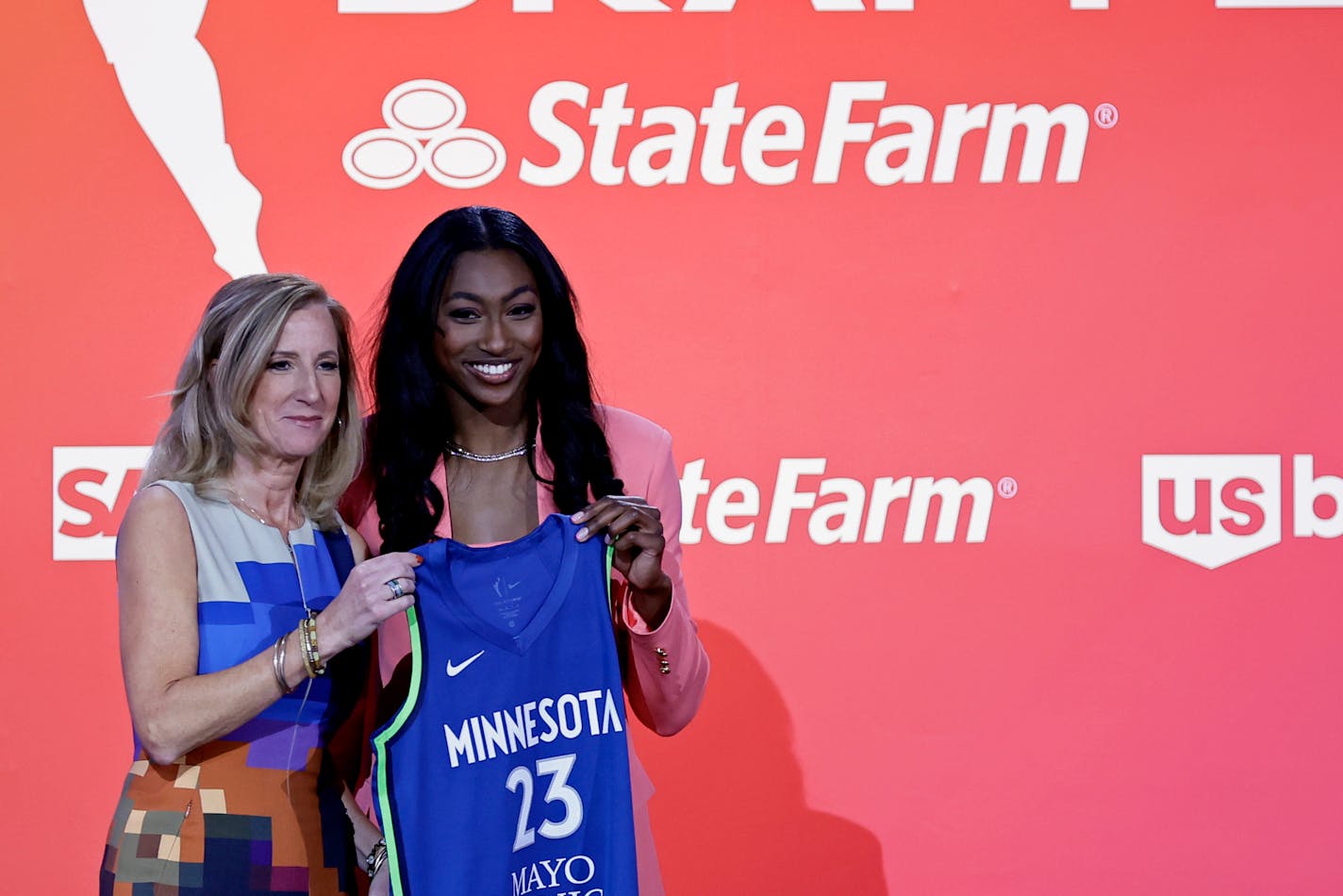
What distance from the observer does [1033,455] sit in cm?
299

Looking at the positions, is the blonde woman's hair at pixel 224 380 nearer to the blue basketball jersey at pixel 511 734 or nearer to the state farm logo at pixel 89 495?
the blue basketball jersey at pixel 511 734

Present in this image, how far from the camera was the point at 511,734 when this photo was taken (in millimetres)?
1679

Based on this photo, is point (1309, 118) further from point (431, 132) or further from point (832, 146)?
point (431, 132)

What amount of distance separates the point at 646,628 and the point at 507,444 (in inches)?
13.9

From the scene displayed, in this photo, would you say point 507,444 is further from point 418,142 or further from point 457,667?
point 418,142

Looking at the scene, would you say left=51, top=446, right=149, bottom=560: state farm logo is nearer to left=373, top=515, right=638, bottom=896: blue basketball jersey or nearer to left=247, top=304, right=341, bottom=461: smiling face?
left=247, top=304, right=341, bottom=461: smiling face

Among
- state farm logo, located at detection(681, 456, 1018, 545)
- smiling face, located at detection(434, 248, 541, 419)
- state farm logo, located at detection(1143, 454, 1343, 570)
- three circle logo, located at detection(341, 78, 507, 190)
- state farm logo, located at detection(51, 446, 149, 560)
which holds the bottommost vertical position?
state farm logo, located at detection(51, 446, 149, 560)

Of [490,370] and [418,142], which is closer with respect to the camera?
[490,370]

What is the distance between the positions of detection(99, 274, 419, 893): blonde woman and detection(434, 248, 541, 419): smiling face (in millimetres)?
151

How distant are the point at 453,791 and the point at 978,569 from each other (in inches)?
66.4

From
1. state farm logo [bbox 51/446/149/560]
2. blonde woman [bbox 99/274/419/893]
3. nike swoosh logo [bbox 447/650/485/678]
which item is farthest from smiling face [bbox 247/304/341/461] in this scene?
state farm logo [bbox 51/446/149/560]

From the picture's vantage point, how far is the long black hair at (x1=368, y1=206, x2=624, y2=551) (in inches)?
71.6

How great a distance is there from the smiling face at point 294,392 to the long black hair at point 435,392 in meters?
0.13

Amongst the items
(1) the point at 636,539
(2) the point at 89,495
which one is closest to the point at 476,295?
(1) the point at 636,539
